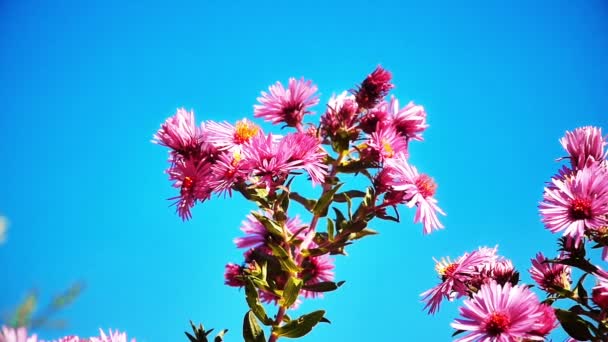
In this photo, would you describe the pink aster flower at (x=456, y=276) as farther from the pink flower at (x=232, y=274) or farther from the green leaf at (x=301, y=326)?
the pink flower at (x=232, y=274)

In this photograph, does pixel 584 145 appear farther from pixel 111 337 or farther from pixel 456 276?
pixel 111 337

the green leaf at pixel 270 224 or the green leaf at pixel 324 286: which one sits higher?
the green leaf at pixel 270 224

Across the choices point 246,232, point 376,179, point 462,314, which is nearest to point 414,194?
point 376,179

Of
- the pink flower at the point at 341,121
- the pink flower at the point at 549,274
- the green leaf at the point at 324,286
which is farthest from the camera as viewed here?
the pink flower at the point at 341,121

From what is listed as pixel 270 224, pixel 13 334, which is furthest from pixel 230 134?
pixel 13 334

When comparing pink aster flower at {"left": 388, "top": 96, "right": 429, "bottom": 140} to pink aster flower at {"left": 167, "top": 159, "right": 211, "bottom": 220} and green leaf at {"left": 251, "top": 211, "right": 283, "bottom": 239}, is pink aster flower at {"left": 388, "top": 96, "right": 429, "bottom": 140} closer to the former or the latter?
green leaf at {"left": 251, "top": 211, "right": 283, "bottom": 239}

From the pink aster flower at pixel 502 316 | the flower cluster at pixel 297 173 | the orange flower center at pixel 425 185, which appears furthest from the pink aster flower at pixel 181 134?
the pink aster flower at pixel 502 316
